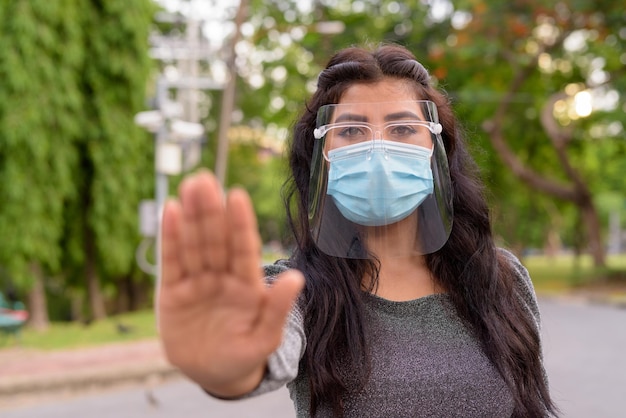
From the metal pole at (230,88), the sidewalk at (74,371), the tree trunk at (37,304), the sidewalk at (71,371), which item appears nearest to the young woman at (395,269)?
the sidewalk at (74,371)

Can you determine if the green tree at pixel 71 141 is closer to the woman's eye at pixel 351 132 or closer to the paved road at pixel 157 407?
the paved road at pixel 157 407

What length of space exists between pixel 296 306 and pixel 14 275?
10427 millimetres

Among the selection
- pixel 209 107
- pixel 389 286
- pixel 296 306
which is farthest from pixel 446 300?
pixel 209 107

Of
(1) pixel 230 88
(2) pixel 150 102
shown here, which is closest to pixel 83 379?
(2) pixel 150 102

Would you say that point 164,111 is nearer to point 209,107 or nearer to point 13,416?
point 13,416

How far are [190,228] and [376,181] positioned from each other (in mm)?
793

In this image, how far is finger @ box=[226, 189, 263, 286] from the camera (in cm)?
86

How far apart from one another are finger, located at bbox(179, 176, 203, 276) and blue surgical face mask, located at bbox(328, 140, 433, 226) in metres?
0.75

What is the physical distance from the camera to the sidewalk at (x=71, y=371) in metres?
6.89

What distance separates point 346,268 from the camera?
1625 mm

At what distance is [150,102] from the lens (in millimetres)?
9789

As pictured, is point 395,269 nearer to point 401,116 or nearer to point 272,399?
point 401,116

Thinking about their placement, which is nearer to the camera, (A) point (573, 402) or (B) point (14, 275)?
(A) point (573, 402)

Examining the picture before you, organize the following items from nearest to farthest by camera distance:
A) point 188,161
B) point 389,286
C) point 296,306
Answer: point 296,306 < point 389,286 < point 188,161
